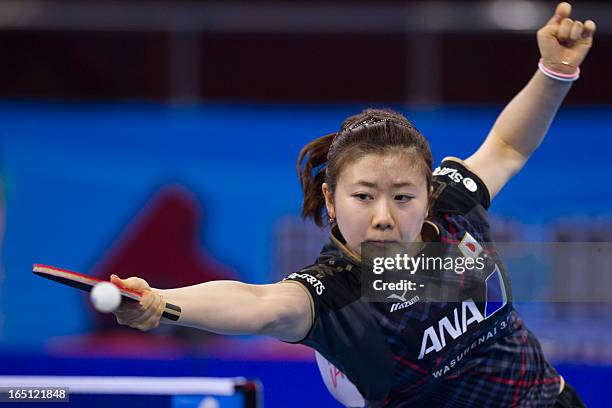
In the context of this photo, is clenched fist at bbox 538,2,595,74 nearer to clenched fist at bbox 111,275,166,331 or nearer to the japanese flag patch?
the japanese flag patch

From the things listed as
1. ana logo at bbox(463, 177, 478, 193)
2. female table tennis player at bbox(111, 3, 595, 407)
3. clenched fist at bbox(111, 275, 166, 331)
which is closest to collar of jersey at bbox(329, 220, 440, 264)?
female table tennis player at bbox(111, 3, 595, 407)

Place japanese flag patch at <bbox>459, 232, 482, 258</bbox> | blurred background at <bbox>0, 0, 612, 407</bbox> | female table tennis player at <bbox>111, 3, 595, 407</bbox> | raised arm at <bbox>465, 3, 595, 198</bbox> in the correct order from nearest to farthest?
female table tennis player at <bbox>111, 3, 595, 407</bbox> → japanese flag patch at <bbox>459, 232, 482, 258</bbox> → raised arm at <bbox>465, 3, 595, 198</bbox> → blurred background at <bbox>0, 0, 612, 407</bbox>

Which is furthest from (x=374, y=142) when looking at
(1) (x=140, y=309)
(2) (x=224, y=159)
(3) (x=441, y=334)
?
(2) (x=224, y=159)

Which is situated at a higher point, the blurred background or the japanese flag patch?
the blurred background

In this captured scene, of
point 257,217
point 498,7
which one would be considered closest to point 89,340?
point 257,217

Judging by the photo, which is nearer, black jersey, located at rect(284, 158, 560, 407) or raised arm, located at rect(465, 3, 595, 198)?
black jersey, located at rect(284, 158, 560, 407)

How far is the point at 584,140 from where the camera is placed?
5387 millimetres

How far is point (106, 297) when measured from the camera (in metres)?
1.88

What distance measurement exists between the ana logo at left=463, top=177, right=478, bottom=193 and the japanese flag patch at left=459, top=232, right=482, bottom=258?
0.20 metres

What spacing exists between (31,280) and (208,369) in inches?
81.7

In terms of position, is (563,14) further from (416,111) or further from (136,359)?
(416,111)

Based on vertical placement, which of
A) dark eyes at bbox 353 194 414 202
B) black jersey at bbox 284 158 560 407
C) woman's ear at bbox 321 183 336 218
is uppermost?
woman's ear at bbox 321 183 336 218

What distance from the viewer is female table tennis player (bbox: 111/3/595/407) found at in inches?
91.4

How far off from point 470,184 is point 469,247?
0.93 ft
